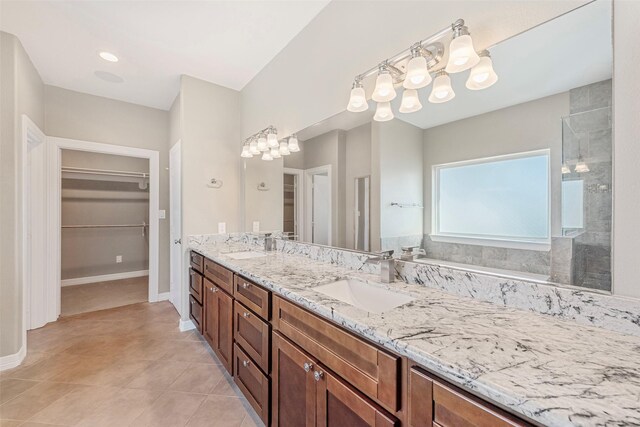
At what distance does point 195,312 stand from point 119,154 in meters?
2.38

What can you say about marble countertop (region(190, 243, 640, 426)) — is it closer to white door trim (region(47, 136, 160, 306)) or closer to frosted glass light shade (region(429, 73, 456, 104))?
frosted glass light shade (region(429, 73, 456, 104))

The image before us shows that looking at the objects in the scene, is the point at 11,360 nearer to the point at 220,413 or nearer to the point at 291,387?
the point at 220,413

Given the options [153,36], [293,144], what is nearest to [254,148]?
[293,144]

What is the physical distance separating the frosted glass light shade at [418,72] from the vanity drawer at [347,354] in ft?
3.69

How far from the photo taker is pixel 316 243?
2.06 metres

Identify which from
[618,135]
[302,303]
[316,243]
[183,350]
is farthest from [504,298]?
[183,350]

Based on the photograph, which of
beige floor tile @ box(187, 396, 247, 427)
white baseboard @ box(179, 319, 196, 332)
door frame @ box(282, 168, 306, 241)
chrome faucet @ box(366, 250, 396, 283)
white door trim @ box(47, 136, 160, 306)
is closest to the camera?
chrome faucet @ box(366, 250, 396, 283)

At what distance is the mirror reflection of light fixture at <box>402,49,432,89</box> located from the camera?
3.91ft

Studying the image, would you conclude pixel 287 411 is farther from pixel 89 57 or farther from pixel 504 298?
pixel 89 57

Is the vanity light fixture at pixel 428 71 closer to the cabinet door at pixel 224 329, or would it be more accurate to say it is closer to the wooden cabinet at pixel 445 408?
the wooden cabinet at pixel 445 408

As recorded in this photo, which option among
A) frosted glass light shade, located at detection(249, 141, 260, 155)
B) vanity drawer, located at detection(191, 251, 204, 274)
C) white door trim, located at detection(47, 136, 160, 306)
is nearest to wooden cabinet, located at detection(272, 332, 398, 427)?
vanity drawer, located at detection(191, 251, 204, 274)

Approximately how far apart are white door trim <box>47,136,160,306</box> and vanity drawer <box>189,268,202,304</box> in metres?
1.27

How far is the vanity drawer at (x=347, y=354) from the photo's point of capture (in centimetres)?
76

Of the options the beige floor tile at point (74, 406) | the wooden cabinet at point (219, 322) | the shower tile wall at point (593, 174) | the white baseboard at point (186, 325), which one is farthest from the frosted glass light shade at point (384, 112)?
the white baseboard at point (186, 325)
